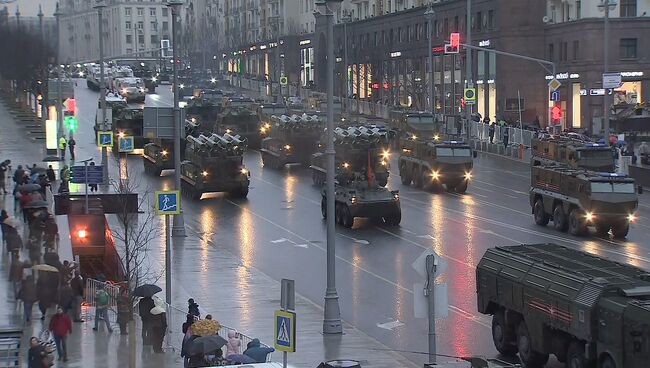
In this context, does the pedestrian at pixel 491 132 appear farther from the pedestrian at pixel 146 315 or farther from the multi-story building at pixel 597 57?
the pedestrian at pixel 146 315

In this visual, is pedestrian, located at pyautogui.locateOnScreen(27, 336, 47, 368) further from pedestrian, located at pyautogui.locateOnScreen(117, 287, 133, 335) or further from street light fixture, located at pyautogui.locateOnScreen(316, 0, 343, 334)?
street light fixture, located at pyautogui.locateOnScreen(316, 0, 343, 334)

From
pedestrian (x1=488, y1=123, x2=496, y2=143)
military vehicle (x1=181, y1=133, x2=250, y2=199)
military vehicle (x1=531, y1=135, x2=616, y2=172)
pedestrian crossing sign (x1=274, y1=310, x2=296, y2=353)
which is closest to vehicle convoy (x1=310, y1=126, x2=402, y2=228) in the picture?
military vehicle (x1=181, y1=133, x2=250, y2=199)

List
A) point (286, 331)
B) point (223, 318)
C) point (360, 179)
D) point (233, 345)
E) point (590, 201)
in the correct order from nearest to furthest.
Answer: point (286, 331), point (233, 345), point (223, 318), point (590, 201), point (360, 179)

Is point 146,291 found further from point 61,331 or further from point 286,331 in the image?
point 286,331

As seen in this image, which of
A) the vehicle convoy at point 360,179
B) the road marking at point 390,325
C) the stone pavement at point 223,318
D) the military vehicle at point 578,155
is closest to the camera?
the stone pavement at point 223,318

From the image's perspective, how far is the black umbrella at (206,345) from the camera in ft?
71.6

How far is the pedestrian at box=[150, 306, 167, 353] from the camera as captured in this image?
25281mm

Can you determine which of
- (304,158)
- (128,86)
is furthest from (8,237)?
(128,86)

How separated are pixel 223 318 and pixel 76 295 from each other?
11.8 feet

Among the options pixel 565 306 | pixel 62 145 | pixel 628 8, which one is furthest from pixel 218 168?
pixel 628 8

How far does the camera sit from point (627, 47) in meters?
80.9

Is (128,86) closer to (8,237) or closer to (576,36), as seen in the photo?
(576,36)

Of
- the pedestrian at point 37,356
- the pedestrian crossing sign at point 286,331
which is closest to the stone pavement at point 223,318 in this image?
Result: the pedestrian at point 37,356

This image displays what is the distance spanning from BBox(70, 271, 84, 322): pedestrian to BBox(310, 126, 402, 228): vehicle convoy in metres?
16.6
